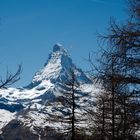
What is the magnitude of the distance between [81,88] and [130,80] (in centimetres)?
1916

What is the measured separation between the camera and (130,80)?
31.1 feet

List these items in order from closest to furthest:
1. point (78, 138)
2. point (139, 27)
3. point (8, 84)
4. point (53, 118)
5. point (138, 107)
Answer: point (138, 107) < point (139, 27) < point (8, 84) < point (78, 138) < point (53, 118)

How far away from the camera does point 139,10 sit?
9.95 metres

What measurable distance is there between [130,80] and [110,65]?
635 millimetres

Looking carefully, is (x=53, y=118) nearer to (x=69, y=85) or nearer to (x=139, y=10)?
(x=69, y=85)

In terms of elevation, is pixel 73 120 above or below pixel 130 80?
above

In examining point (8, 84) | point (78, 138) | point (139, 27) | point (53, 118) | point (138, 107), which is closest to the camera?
point (138, 107)

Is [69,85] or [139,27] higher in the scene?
[69,85]

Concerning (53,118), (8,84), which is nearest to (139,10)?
(8,84)

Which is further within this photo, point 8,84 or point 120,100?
point 8,84

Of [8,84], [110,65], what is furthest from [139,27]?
[8,84]

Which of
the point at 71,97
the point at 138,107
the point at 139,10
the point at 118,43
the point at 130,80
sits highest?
the point at 71,97

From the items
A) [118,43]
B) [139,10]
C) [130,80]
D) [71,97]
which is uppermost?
[71,97]

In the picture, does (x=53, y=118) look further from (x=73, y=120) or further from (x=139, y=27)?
(x=139, y=27)
